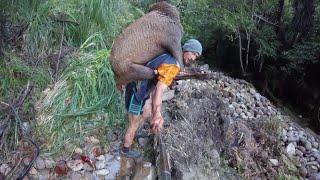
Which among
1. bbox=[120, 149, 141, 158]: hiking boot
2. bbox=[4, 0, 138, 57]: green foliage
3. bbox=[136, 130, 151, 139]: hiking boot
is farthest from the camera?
bbox=[4, 0, 138, 57]: green foliage

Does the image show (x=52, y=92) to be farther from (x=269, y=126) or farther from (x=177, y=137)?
Answer: (x=269, y=126)

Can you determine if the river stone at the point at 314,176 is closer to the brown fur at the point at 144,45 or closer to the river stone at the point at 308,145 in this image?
the river stone at the point at 308,145

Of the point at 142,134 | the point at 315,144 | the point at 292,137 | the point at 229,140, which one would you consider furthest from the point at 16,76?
the point at 315,144

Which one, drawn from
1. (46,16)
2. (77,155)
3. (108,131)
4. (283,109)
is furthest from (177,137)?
(283,109)

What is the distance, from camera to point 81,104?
4281mm

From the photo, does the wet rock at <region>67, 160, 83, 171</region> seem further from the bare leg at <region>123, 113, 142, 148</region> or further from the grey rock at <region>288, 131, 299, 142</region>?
the grey rock at <region>288, 131, 299, 142</region>

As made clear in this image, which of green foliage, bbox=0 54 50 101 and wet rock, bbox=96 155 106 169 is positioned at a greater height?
green foliage, bbox=0 54 50 101

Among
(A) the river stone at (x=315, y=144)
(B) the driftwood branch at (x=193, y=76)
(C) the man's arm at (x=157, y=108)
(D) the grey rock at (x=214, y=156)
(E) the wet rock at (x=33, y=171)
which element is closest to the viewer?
(C) the man's arm at (x=157, y=108)

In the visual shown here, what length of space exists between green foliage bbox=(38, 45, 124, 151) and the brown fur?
0.87m

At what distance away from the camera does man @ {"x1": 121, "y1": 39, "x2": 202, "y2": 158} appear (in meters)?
3.35

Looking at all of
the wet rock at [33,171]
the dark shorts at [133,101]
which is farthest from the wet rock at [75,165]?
the dark shorts at [133,101]

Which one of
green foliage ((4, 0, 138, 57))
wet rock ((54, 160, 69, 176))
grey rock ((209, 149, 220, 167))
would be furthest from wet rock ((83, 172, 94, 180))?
green foliage ((4, 0, 138, 57))

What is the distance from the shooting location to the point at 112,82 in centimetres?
450

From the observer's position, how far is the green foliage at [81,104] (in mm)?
4027
